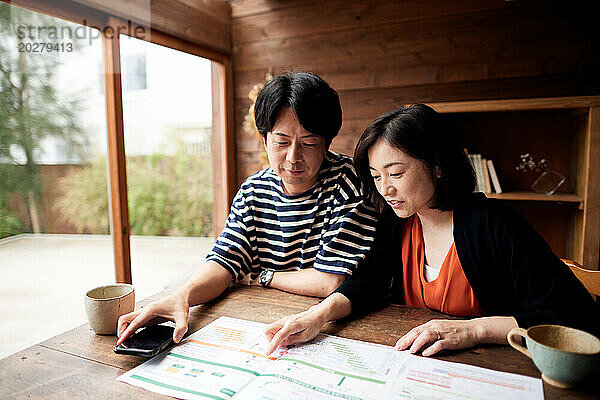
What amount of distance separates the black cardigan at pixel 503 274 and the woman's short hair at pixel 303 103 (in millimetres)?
347

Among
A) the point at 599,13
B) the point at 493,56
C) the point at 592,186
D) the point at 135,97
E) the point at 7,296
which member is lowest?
the point at 7,296

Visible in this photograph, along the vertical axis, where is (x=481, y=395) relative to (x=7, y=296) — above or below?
above

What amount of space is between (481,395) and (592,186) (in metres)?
1.95

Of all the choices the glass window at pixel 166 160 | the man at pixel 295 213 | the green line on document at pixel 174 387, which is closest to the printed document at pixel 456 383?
the green line on document at pixel 174 387

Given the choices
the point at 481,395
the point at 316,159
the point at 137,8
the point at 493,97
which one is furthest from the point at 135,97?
the point at 481,395

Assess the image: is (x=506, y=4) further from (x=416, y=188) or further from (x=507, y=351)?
(x=507, y=351)

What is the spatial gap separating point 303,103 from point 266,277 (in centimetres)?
56

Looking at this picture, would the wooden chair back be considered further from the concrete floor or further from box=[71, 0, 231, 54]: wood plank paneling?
box=[71, 0, 231, 54]: wood plank paneling

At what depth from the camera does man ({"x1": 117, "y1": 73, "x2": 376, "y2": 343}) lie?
4.21ft

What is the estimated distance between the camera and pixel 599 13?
2455mm

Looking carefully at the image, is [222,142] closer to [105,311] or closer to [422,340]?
[105,311]

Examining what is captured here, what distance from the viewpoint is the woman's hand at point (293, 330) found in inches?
37.6

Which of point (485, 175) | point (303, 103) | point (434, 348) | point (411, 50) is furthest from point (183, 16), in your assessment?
point (434, 348)

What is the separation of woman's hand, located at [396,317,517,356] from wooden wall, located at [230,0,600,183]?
2.14 m
